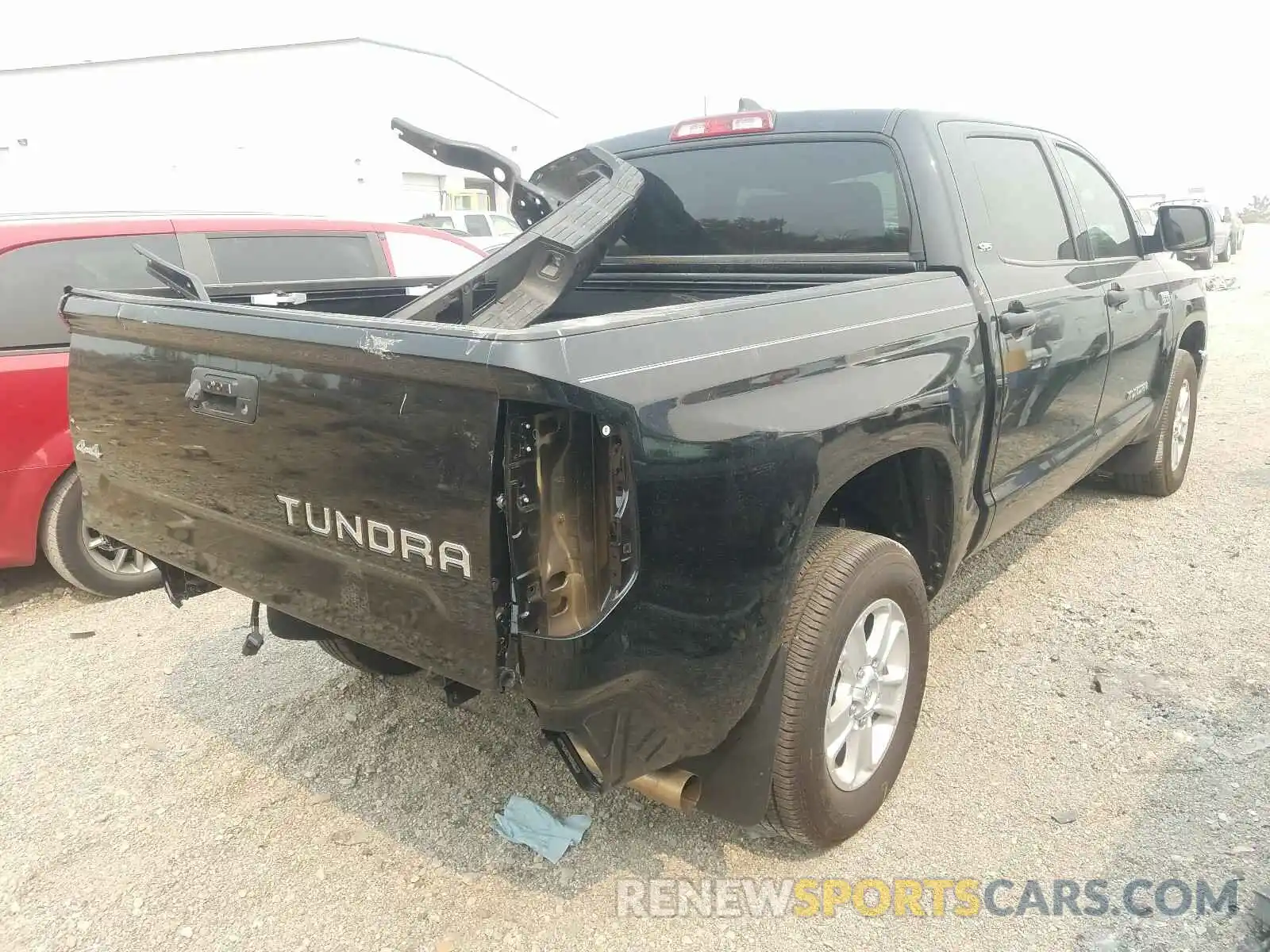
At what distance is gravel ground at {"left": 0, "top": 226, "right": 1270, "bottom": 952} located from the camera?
7.57ft

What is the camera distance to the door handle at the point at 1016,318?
3006 mm

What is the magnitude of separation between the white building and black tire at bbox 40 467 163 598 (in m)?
24.7

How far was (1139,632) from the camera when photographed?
369 centimetres

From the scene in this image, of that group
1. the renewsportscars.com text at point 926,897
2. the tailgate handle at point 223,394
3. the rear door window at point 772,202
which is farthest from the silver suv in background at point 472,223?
the renewsportscars.com text at point 926,897

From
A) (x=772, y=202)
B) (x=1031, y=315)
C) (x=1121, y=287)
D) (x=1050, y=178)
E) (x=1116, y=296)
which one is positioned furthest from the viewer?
(x=1121, y=287)

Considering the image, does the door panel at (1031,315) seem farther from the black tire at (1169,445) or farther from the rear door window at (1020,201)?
the black tire at (1169,445)

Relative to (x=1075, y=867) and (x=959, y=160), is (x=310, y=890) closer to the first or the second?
(x=1075, y=867)

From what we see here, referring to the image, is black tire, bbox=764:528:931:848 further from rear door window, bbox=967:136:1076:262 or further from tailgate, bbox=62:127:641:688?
rear door window, bbox=967:136:1076:262

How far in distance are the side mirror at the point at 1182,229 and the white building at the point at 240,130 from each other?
84.1ft

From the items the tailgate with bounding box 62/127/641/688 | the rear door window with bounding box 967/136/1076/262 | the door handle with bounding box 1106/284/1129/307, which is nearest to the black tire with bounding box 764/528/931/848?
the tailgate with bounding box 62/127/641/688

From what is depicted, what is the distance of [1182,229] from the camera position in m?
4.32

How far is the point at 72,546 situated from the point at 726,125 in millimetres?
3499

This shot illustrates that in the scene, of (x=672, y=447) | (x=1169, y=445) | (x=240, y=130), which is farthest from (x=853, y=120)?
(x=240, y=130)

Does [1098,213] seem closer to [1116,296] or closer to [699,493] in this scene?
[1116,296]
